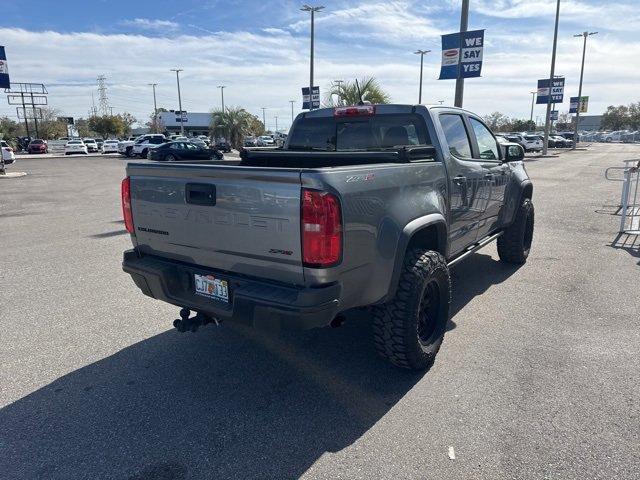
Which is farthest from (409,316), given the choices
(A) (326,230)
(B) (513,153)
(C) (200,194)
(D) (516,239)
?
(D) (516,239)

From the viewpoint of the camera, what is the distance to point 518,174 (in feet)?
19.8

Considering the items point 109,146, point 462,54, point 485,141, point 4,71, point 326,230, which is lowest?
point 109,146

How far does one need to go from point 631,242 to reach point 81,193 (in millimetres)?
14752

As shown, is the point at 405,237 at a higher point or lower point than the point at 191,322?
higher

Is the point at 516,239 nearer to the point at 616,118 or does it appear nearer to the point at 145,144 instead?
the point at 145,144

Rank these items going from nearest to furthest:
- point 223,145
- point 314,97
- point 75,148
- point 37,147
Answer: point 314,97 → point 223,145 → point 75,148 → point 37,147

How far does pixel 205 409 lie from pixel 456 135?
129 inches

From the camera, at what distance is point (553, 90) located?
117 ft

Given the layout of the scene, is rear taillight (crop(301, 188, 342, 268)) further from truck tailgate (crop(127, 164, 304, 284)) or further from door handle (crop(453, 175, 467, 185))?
door handle (crop(453, 175, 467, 185))

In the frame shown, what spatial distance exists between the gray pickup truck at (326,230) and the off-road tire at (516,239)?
177 centimetres

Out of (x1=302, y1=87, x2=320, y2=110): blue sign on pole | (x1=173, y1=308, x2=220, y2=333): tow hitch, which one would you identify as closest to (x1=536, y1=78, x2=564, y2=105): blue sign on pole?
(x1=302, y1=87, x2=320, y2=110): blue sign on pole

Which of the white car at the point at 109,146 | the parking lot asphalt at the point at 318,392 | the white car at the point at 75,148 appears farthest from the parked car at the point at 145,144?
the parking lot asphalt at the point at 318,392

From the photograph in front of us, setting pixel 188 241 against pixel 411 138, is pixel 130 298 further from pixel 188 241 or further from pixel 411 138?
pixel 411 138

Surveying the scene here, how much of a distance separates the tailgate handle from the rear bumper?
1.54 feet
